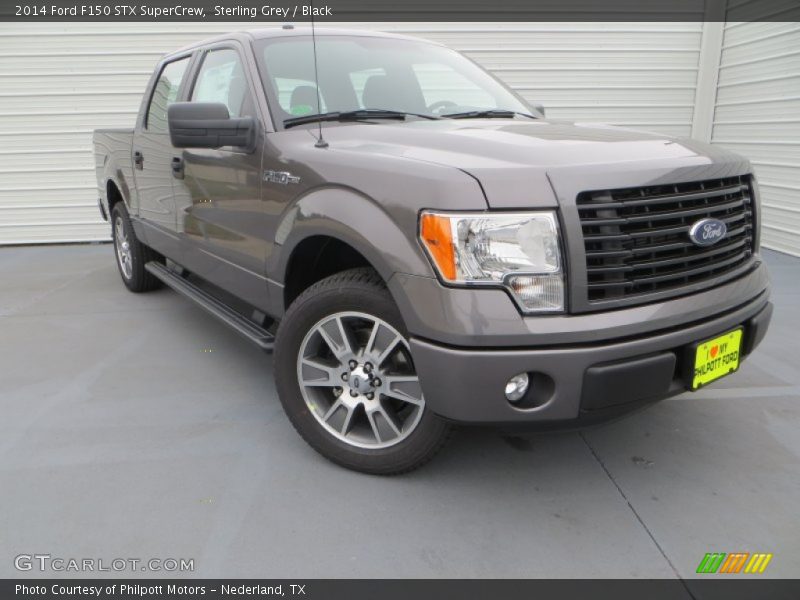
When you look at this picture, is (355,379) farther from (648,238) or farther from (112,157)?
(112,157)

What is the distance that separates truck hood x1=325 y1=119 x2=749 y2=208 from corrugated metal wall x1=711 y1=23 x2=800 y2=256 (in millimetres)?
5193

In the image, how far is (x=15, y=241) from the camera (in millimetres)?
8000

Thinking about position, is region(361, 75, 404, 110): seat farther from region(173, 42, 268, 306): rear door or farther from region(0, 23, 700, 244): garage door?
region(0, 23, 700, 244): garage door

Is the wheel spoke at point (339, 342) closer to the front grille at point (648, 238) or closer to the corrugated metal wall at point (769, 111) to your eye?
the front grille at point (648, 238)

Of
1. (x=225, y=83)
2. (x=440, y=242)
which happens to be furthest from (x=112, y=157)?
(x=440, y=242)

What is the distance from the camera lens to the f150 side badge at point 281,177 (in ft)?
8.36

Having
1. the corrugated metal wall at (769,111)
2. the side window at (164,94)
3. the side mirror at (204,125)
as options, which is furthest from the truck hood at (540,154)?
the corrugated metal wall at (769,111)

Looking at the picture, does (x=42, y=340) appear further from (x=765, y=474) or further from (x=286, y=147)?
(x=765, y=474)

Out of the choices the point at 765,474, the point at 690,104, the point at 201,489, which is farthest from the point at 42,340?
the point at 690,104

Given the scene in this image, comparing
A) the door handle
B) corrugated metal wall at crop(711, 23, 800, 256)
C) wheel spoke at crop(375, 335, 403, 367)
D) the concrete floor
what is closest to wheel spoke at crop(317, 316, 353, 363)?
wheel spoke at crop(375, 335, 403, 367)

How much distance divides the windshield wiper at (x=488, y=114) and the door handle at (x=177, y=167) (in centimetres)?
163

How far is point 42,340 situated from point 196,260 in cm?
146

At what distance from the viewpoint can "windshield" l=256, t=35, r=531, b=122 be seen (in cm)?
290

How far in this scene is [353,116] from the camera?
2854 mm
